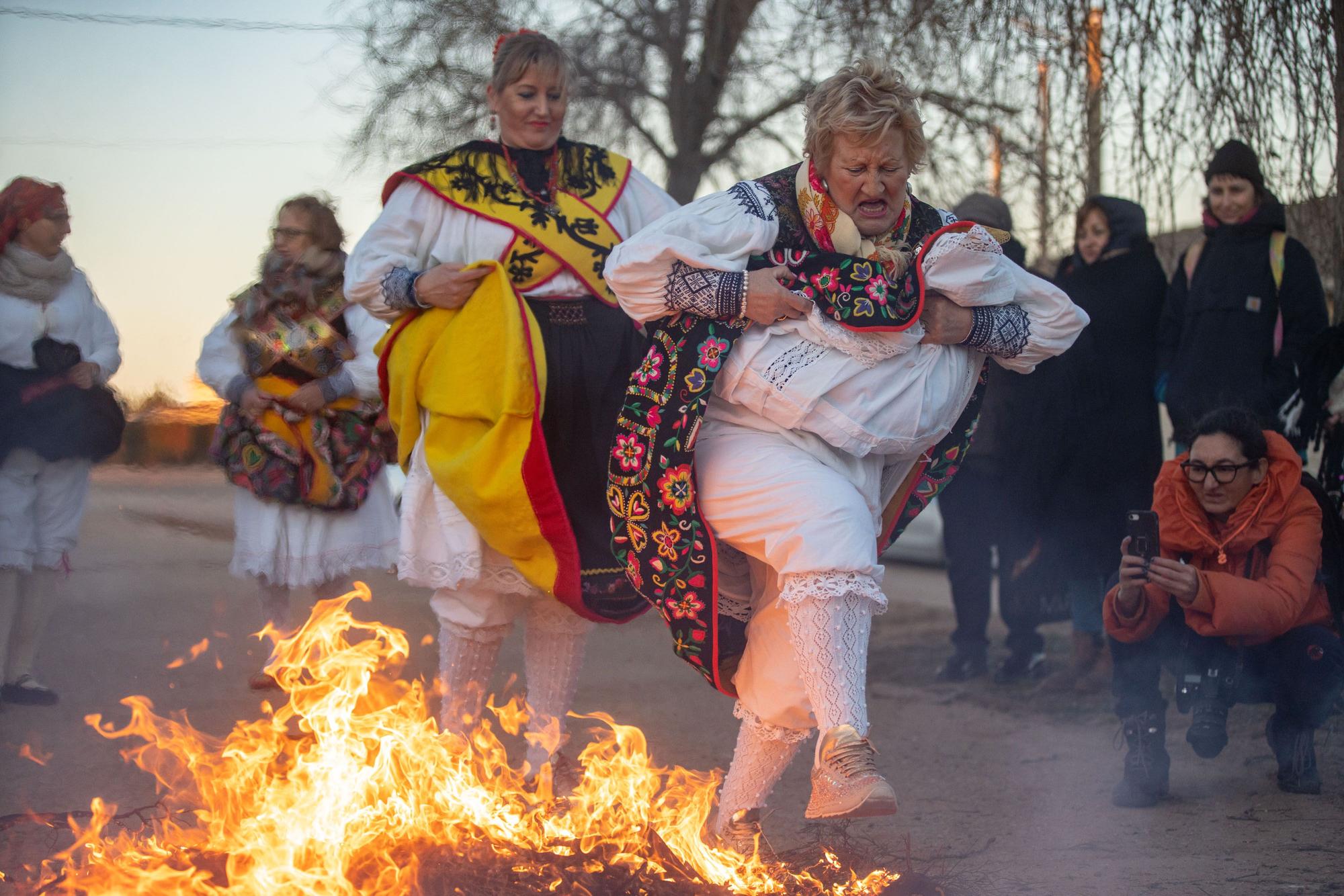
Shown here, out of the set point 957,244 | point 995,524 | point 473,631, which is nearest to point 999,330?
point 957,244

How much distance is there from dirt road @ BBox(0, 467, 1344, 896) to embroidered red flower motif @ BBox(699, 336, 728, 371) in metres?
1.47

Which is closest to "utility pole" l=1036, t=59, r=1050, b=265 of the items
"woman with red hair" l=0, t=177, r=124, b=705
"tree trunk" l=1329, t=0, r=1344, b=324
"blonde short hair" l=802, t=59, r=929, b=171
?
"tree trunk" l=1329, t=0, r=1344, b=324

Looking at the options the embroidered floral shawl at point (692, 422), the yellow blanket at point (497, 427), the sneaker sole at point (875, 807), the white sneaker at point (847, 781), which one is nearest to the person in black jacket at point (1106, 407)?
the embroidered floral shawl at point (692, 422)

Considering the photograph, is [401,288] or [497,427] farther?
[401,288]

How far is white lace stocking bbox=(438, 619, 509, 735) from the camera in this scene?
402cm

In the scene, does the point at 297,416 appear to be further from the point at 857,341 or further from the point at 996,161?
the point at 996,161

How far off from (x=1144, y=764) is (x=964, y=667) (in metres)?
2.13

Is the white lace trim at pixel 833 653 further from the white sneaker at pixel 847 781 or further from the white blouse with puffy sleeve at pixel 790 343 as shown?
the white blouse with puffy sleeve at pixel 790 343

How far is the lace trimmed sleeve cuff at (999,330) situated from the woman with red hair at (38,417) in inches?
145

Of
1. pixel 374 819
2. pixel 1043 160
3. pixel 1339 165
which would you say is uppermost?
pixel 1043 160

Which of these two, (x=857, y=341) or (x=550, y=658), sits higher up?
(x=857, y=341)

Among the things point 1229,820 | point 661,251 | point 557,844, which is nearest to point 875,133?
point 661,251

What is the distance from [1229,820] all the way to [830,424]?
6.20 feet

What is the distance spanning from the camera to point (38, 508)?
535 centimetres
